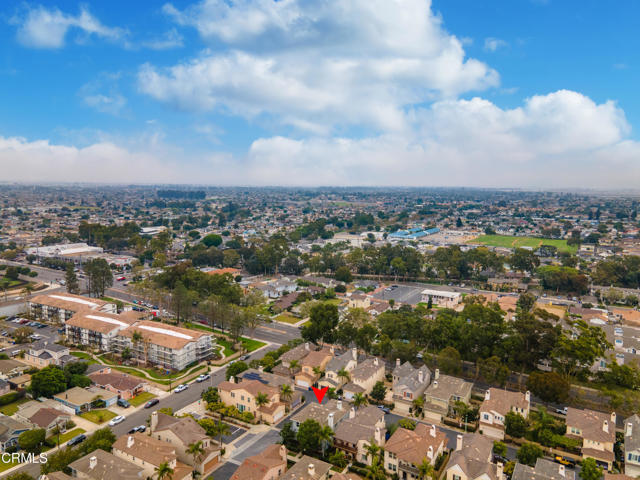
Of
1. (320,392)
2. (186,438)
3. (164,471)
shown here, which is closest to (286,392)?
(320,392)

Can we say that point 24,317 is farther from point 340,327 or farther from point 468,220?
point 468,220

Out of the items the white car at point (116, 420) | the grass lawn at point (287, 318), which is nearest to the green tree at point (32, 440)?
the white car at point (116, 420)

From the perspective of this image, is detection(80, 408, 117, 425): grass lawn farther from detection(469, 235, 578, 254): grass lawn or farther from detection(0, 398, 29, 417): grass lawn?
detection(469, 235, 578, 254): grass lawn

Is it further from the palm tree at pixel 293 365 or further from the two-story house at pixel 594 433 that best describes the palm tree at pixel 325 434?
the two-story house at pixel 594 433

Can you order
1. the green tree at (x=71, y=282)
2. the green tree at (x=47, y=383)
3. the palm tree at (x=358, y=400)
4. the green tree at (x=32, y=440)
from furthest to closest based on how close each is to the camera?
the green tree at (x=71, y=282), the green tree at (x=47, y=383), the palm tree at (x=358, y=400), the green tree at (x=32, y=440)

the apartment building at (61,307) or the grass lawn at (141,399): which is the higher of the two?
the apartment building at (61,307)

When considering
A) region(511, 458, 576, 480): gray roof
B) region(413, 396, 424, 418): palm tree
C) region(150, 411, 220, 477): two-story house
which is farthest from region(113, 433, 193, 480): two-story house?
region(511, 458, 576, 480): gray roof
